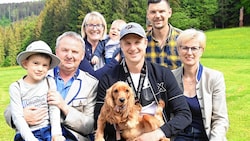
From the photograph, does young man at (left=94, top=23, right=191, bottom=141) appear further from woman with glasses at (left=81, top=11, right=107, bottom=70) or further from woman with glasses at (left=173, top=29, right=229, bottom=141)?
woman with glasses at (left=81, top=11, right=107, bottom=70)

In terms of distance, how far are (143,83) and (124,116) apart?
459mm

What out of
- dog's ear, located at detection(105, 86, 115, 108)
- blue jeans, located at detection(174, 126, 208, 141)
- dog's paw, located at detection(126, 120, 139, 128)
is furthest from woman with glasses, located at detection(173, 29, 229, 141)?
dog's ear, located at detection(105, 86, 115, 108)

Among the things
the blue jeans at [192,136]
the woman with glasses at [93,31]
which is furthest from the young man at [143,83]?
the woman with glasses at [93,31]

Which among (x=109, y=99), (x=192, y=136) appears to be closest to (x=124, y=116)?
(x=109, y=99)

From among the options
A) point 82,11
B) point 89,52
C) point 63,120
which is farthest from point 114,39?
point 82,11

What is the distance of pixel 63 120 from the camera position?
406cm

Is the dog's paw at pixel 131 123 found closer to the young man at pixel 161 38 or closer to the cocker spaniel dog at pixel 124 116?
the cocker spaniel dog at pixel 124 116

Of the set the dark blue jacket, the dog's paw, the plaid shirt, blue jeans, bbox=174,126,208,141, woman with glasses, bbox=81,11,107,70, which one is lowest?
blue jeans, bbox=174,126,208,141

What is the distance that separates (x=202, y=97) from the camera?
163 inches

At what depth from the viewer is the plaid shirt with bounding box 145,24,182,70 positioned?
17.6 feet

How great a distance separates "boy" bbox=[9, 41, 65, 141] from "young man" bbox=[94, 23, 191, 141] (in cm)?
48

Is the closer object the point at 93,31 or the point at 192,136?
the point at 192,136

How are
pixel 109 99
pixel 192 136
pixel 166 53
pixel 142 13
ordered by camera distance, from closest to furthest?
pixel 109 99
pixel 192 136
pixel 166 53
pixel 142 13

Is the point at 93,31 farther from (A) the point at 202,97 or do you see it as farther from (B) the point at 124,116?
(B) the point at 124,116
